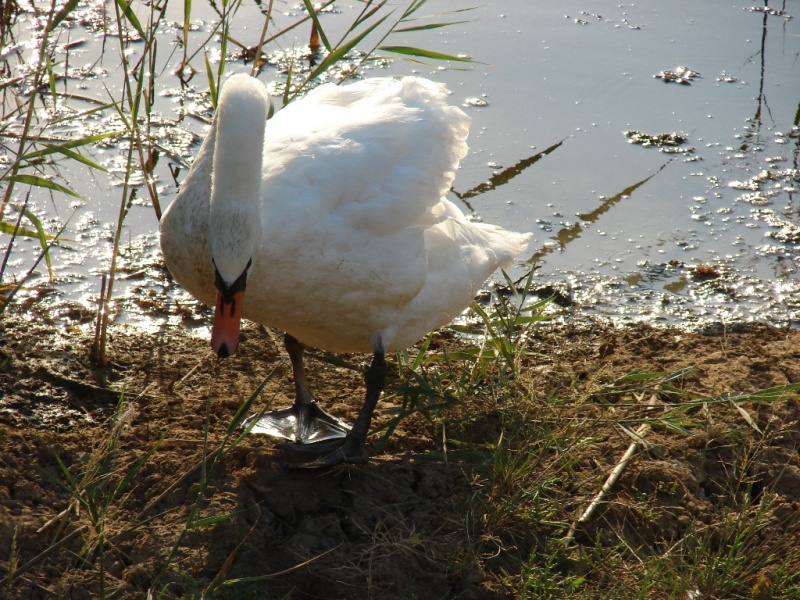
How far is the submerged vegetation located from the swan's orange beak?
31 centimetres

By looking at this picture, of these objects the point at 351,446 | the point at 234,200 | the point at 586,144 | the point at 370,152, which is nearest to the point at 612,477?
the point at 351,446

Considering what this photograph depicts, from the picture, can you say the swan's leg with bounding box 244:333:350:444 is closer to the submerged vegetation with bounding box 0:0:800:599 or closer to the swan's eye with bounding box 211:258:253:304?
the submerged vegetation with bounding box 0:0:800:599

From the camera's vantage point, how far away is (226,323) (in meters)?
3.11

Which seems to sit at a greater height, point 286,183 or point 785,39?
point 286,183

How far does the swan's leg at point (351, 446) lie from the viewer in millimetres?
3325

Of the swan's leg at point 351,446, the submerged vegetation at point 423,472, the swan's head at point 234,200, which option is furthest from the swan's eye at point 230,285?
the swan's leg at point 351,446

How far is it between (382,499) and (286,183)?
1.17m

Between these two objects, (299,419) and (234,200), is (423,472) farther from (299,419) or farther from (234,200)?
(234,200)

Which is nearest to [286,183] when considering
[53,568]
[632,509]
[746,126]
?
[53,568]

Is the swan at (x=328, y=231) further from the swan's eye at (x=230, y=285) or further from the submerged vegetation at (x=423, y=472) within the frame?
the submerged vegetation at (x=423, y=472)

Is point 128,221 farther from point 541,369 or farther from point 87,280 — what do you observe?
point 541,369

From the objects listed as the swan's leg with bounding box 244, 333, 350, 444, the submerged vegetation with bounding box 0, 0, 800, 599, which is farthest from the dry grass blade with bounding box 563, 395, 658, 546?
the swan's leg with bounding box 244, 333, 350, 444

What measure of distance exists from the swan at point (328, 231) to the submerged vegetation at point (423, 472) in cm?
22

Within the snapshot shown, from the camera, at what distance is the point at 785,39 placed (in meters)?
7.38
